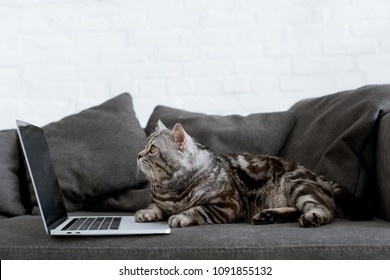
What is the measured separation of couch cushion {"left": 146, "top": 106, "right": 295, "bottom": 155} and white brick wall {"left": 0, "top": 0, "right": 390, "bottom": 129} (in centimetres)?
44

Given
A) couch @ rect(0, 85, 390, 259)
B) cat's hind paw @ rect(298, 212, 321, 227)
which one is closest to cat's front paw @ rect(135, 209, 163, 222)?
couch @ rect(0, 85, 390, 259)

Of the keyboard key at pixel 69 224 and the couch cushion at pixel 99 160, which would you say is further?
the couch cushion at pixel 99 160

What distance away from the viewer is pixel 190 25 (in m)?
2.57

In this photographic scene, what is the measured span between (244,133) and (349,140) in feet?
1.51

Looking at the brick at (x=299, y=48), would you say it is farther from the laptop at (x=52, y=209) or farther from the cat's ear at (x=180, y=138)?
the laptop at (x=52, y=209)

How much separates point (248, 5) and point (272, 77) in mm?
392

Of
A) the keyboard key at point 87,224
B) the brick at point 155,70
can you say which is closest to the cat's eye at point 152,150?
the keyboard key at point 87,224

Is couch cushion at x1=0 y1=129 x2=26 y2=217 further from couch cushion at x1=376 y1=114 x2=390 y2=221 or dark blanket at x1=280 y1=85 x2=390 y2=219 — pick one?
couch cushion at x1=376 y1=114 x2=390 y2=221

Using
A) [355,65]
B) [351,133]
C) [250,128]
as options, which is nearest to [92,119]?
[250,128]

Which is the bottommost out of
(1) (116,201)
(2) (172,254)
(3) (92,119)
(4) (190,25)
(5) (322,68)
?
(1) (116,201)

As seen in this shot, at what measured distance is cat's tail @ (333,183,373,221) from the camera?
158cm

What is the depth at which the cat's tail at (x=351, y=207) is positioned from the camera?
5.18 feet

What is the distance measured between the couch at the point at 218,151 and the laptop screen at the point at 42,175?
0.07 metres

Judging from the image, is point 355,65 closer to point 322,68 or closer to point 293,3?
point 322,68
